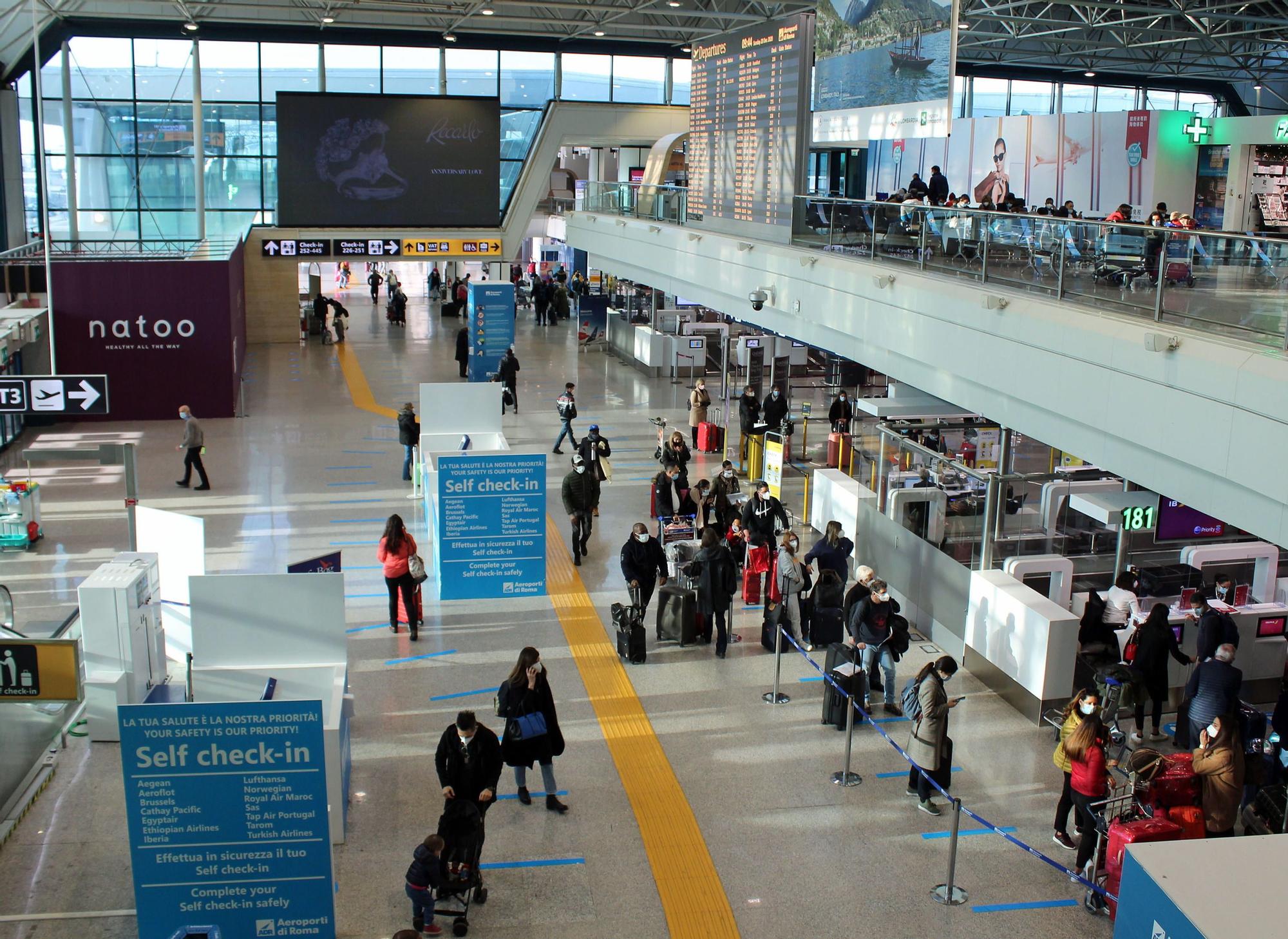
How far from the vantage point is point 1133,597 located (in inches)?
416

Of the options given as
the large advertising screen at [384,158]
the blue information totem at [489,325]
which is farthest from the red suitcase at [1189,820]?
the large advertising screen at [384,158]

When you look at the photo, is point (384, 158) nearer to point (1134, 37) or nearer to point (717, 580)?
point (1134, 37)

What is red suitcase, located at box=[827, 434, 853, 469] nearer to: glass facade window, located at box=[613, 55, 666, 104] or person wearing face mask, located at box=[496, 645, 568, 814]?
person wearing face mask, located at box=[496, 645, 568, 814]

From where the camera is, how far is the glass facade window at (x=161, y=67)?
3388 cm

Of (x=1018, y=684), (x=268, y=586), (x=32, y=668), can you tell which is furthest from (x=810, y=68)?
(x=32, y=668)

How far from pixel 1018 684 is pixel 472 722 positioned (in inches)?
210

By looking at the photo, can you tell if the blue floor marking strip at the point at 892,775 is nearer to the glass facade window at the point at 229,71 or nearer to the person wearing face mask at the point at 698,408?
the person wearing face mask at the point at 698,408

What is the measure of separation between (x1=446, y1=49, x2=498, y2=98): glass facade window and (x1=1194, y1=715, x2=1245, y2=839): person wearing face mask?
33684 mm

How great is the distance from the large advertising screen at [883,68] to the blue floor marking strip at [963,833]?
8.23 metres

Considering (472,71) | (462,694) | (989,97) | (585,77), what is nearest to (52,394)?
(462,694)

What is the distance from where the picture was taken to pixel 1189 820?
7.35 m

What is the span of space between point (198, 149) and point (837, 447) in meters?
22.4

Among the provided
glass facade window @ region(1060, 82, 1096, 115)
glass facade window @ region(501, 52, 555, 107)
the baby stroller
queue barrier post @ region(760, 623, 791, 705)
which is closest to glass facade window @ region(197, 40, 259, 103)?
glass facade window @ region(501, 52, 555, 107)

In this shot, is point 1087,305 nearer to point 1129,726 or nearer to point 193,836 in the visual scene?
point 1129,726
